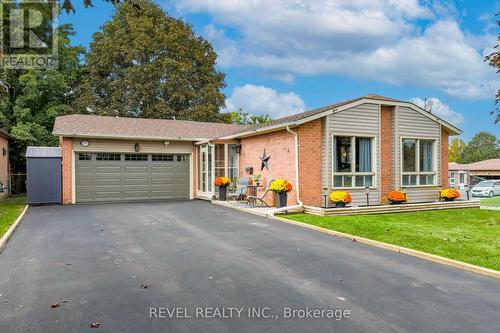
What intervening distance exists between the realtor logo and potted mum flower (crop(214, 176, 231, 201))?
16.9 metres

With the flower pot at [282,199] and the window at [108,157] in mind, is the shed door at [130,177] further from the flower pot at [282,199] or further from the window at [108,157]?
the flower pot at [282,199]

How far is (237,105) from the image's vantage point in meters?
41.7

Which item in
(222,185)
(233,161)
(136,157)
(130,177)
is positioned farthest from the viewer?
(136,157)

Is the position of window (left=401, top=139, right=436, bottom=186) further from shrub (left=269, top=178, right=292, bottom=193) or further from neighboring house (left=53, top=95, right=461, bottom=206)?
shrub (left=269, top=178, right=292, bottom=193)

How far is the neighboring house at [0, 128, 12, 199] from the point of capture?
19.4 m

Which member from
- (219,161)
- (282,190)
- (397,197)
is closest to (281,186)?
(282,190)

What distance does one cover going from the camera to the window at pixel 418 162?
14.3 m

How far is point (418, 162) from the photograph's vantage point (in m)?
14.6

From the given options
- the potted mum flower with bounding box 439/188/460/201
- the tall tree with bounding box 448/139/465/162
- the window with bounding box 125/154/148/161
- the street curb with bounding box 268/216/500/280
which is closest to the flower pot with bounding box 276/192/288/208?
the street curb with bounding box 268/216/500/280

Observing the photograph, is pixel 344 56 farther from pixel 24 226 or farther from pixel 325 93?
pixel 24 226

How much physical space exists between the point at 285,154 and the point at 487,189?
74.1 ft

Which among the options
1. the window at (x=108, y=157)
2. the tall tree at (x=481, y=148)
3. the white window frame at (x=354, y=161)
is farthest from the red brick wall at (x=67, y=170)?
the tall tree at (x=481, y=148)

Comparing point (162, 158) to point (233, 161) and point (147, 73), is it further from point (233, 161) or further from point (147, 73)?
point (147, 73)

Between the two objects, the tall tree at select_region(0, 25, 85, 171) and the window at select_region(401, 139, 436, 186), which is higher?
the tall tree at select_region(0, 25, 85, 171)
